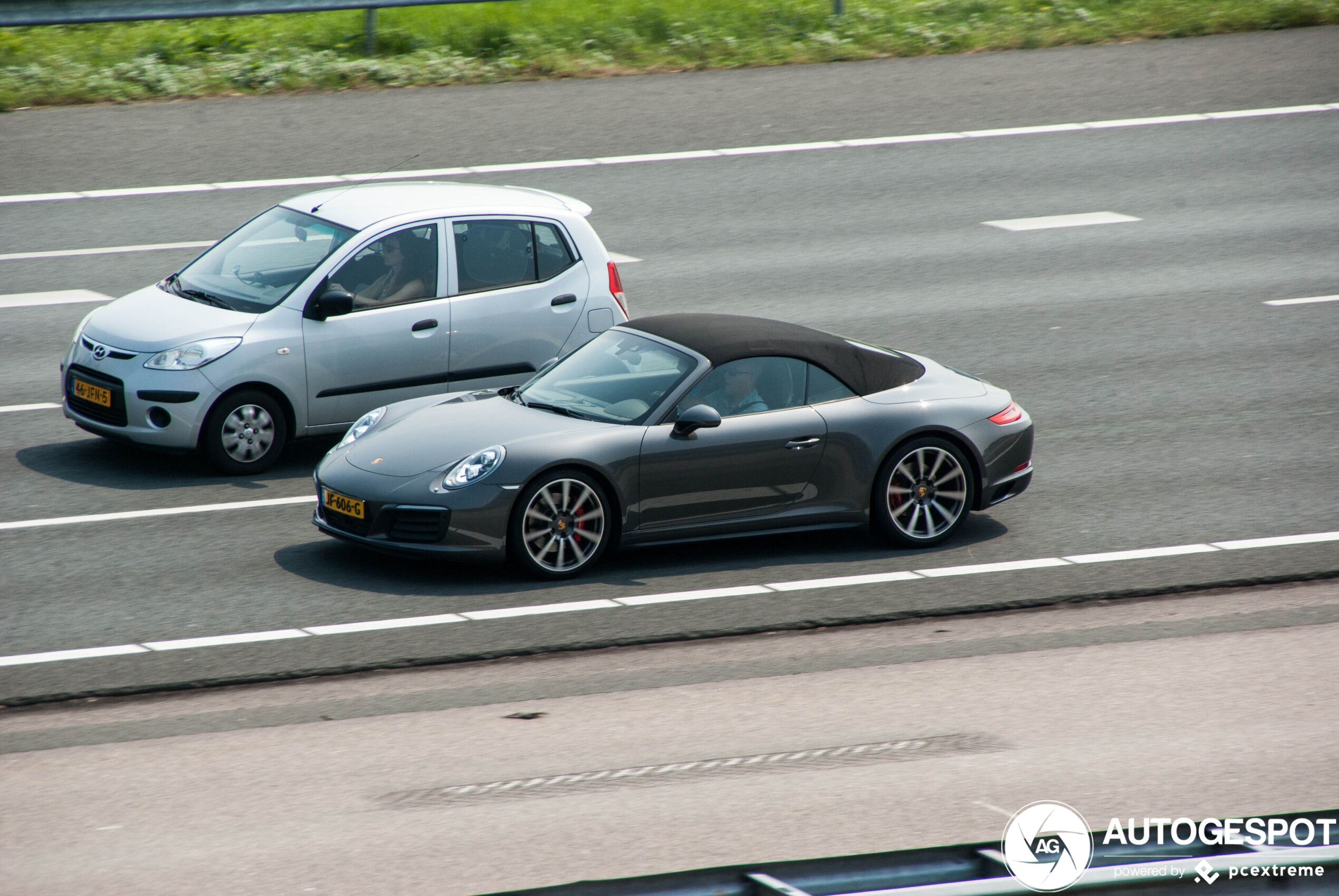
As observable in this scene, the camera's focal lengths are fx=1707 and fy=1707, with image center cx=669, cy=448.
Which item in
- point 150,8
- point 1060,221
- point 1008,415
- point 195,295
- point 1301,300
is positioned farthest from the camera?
point 150,8

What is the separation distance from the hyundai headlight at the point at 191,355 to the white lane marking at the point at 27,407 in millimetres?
1871

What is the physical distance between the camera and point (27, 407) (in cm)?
1256

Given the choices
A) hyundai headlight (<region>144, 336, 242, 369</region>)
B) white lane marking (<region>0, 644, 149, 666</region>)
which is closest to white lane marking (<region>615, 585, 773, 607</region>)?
white lane marking (<region>0, 644, 149, 666</region>)

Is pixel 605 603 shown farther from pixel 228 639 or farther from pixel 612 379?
pixel 228 639

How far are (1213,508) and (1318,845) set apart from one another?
662 cm

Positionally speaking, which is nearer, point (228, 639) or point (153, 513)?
point (228, 639)

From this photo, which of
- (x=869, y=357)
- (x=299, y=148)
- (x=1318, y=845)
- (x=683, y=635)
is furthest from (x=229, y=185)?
(x=1318, y=845)

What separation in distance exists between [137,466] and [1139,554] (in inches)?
260

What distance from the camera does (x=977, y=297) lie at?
15.6 metres

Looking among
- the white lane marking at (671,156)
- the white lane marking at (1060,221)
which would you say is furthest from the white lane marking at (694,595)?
the white lane marking at (671,156)

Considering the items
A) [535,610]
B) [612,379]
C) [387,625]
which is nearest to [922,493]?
[612,379]

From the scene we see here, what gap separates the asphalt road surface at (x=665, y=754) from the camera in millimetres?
6387

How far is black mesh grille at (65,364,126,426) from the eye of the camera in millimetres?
11133

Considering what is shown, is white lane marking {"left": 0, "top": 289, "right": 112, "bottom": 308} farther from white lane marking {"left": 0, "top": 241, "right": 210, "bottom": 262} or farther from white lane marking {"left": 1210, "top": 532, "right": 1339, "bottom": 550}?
white lane marking {"left": 1210, "top": 532, "right": 1339, "bottom": 550}
